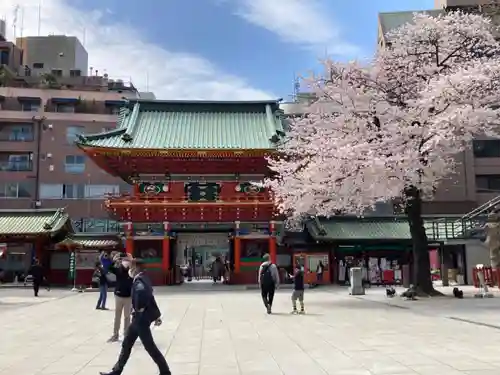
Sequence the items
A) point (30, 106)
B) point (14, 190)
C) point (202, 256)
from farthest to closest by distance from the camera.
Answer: point (202, 256)
point (30, 106)
point (14, 190)

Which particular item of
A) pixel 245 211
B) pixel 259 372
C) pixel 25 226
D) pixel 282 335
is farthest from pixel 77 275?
pixel 259 372

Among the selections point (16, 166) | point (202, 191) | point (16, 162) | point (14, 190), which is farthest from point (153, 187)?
point (16, 162)

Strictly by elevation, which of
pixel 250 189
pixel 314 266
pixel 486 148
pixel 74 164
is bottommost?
pixel 314 266

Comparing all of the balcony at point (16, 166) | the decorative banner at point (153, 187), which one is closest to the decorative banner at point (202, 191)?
the decorative banner at point (153, 187)

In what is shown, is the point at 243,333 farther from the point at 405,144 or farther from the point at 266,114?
the point at 266,114

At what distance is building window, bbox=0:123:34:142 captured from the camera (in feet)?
192

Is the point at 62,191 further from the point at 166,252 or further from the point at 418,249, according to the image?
the point at 418,249

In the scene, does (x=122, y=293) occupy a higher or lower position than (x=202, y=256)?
lower

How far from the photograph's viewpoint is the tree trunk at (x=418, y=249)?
23.7m

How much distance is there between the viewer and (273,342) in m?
12.1

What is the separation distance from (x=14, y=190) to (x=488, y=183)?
48173 millimetres

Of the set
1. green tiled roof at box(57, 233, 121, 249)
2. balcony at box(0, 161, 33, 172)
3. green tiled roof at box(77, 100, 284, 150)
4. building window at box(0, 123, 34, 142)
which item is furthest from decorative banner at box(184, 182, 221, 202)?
building window at box(0, 123, 34, 142)

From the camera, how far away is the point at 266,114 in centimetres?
3972

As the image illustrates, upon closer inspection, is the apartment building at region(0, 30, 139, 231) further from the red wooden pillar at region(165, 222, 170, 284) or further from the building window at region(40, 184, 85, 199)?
the red wooden pillar at region(165, 222, 170, 284)
